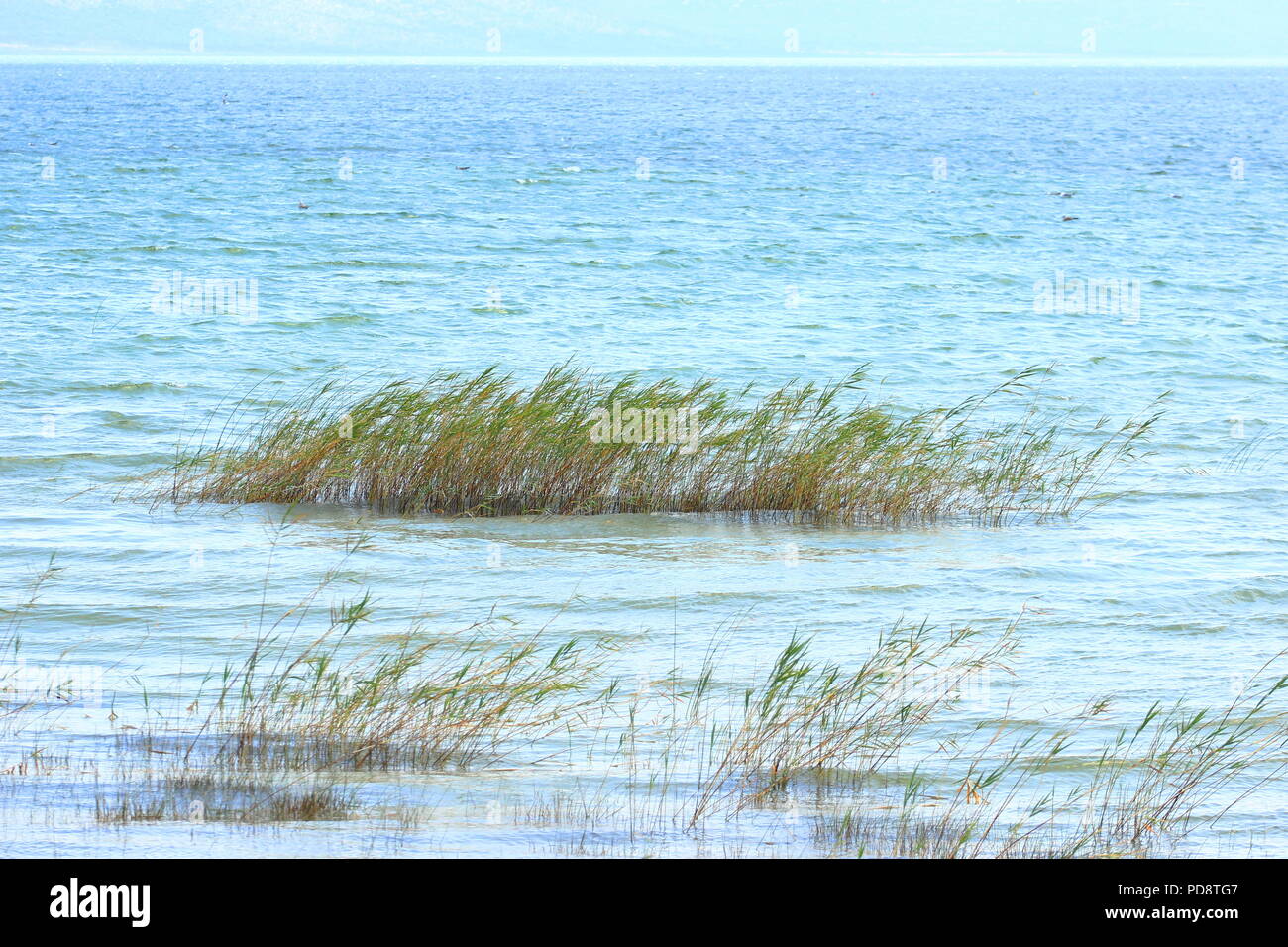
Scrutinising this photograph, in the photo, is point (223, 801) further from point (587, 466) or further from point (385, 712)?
point (587, 466)

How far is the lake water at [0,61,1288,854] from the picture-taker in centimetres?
916

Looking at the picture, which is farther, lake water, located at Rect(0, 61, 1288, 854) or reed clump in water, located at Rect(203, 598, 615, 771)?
lake water, located at Rect(0, 61, 1288, 854)

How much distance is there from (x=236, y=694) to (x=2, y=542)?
4.68 m

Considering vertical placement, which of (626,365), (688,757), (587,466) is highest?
(587,466)

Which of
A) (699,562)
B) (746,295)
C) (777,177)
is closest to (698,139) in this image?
(777,177)

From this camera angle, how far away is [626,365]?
71.3 ft

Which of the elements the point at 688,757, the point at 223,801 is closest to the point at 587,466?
the point at 688,757

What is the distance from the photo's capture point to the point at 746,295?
95.6 feet

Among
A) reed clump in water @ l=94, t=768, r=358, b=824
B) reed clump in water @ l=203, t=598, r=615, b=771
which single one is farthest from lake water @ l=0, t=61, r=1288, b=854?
reed clump in water @ l=203, t=598, r=615, b=771

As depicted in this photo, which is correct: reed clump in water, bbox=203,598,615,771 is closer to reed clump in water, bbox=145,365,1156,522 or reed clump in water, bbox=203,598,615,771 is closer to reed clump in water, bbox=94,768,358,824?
reed clump in water, bbox=94,768,358,824

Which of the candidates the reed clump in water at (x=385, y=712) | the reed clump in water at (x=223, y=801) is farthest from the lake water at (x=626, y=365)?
the reed clump in water at (x=385, y=712)

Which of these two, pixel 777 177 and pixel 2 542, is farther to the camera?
pixel 777 177
